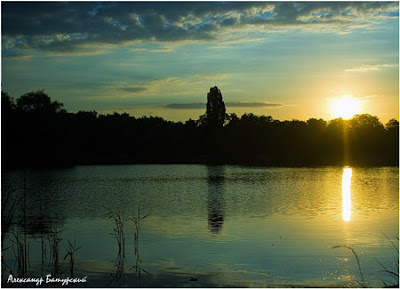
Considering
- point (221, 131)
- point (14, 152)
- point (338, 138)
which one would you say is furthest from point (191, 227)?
point (338, 138)

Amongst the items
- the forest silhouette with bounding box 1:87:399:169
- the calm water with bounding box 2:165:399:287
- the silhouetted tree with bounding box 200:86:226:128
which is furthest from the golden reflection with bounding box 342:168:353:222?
the silhouetted tree with bounding box 200:86:226:128

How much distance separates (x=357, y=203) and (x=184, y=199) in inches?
313

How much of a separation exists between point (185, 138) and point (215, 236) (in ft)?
214

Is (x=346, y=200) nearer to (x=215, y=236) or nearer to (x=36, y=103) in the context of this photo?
(x=215, y=236)

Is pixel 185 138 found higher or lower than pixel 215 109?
lower

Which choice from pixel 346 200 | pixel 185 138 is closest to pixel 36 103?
pixel 185 138

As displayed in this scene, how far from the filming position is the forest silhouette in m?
63.7

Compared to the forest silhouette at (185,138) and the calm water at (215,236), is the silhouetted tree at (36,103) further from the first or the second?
the calm water at (215,236)

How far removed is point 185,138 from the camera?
80.5 metres

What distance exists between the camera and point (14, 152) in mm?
60000

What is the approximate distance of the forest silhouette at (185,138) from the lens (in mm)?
A: 63688

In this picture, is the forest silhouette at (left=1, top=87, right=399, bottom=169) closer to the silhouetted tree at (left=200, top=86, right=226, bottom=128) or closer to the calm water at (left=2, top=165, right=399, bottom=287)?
the silhouetted tree at (left=200, top=86, right=226, bottom=128)

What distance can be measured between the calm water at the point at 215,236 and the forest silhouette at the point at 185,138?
116 feet

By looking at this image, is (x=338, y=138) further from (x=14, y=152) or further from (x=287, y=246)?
(x=287, y=246)
